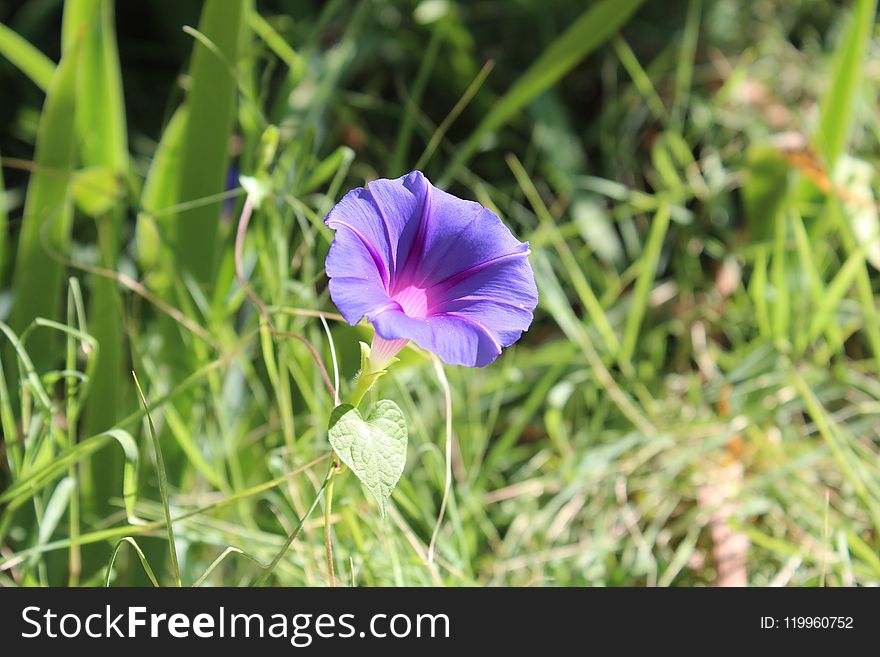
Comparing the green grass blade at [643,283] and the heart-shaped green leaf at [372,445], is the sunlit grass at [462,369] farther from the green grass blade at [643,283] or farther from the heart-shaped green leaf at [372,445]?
the heart-shaped green leaf at [372,445]

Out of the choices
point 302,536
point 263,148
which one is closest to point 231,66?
point 263,148

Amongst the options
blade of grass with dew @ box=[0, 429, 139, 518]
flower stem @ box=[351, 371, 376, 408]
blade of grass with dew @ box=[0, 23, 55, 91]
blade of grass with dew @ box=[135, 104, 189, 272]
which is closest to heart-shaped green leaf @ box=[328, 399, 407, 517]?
flower stem @ box=[351, 371, 376, 408]

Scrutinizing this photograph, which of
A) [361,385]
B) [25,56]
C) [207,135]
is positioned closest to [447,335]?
[361,385]

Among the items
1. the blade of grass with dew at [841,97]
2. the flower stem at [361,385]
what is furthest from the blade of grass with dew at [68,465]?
the blade of grass with dew at [841,97]

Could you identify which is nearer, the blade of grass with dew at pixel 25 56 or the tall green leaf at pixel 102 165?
the tall green leaf at pixel 102 165

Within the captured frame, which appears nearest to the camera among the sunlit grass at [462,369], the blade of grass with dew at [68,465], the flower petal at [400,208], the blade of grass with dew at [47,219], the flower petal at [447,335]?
the flower petal at [447,335]

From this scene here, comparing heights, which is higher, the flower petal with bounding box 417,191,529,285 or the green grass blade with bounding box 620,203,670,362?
the green grass blade with bounding box 620,203,670,362

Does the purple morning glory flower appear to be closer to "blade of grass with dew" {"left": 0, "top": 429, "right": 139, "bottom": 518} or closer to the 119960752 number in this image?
"blade of grass with dew" {"left": 0, "top": 429, "right": 139, "bottom": 518}
